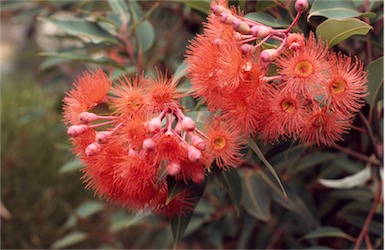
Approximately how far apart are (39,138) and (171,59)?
630mm

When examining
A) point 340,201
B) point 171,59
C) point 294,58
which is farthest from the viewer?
point 171,59

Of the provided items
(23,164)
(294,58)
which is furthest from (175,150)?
(23,164)

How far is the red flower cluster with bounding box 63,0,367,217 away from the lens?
24.8 inches

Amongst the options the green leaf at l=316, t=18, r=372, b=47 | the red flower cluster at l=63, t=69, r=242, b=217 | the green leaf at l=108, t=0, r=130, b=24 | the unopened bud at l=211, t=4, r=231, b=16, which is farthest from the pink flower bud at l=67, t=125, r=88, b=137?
the green leaf at l=108, t=0, r=130, b=24

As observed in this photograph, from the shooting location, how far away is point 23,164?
195cm

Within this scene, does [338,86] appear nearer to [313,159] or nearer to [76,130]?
[76,130]

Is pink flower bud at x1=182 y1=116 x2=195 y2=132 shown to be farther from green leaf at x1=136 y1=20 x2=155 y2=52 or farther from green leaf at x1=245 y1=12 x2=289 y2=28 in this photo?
green leaf at x1=136 y1=20 x2=155 y2=52

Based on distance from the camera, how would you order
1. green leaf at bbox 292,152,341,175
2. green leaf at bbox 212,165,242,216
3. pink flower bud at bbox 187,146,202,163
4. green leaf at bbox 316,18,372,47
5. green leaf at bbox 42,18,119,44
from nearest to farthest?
1. pink flower bud at bbox 187,146,202,163
2. green leaf at bbox 316,18,372,47
3. green leaf at bbox 212,165,242,216
4. green leaf at bbox 42,18,119,44
5. green leaf at bbox 292,152,341,175

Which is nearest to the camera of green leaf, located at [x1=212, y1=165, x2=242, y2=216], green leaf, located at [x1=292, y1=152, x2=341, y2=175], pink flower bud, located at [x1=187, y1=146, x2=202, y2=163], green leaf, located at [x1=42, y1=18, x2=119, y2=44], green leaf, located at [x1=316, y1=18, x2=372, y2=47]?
pink flower bud, located at [x1=187, y1=146, x2=202, y2=163]

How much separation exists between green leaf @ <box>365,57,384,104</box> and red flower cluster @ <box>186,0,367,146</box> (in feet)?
0.53

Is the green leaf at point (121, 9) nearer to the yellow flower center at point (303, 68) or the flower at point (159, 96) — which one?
the flower at point (159, 96)

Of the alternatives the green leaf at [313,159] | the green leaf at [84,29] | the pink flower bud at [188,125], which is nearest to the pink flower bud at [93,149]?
the pink flower bud at [188,125]

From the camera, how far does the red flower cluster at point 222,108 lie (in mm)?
629

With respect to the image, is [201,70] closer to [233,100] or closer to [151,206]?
[233,100]
